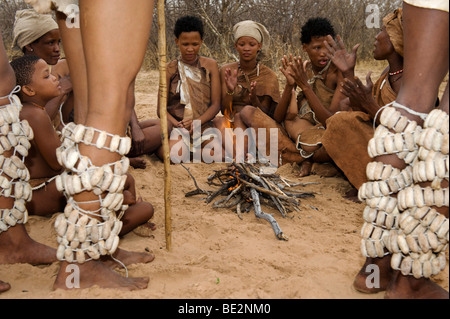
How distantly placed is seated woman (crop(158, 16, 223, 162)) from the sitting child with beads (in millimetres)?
2043

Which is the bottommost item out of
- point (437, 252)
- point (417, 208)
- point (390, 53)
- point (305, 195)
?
point (305, 195)

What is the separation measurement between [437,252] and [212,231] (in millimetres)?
1333

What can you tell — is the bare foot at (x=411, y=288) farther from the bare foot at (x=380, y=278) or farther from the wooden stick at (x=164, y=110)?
the wooden stick at (x=164, y=110)

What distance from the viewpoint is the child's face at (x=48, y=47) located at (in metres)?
3.99

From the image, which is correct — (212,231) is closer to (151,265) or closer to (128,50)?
(151,265)

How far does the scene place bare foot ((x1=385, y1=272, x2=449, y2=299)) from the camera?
1568 millimetres

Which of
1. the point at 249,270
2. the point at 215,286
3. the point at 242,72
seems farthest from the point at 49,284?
the point at 242,72

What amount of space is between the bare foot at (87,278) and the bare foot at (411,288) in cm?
95

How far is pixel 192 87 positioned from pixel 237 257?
3.06m

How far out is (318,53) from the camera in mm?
4504

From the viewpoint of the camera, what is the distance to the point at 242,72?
Answer: 5.06 metres

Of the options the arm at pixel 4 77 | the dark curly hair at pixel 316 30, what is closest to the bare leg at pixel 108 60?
the arm at pixel 4 77

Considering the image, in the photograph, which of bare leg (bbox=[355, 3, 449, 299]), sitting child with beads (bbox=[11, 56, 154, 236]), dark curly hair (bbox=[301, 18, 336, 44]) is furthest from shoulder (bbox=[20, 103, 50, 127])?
dark curly hair (bbox=[301, 18, 336, 44])

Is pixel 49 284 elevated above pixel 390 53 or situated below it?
below
